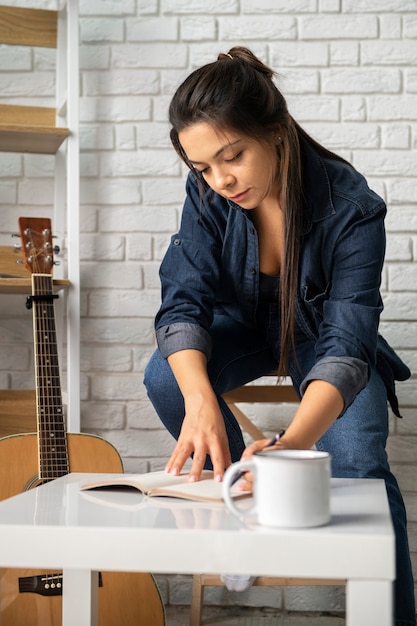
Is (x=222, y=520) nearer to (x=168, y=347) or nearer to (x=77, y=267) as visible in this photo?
(x=168, y=347)

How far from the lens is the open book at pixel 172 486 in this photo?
1023mm

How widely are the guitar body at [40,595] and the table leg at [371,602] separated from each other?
3.16ft

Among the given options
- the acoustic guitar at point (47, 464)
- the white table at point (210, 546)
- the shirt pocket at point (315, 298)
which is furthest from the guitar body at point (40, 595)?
the white table at point (210, 546)

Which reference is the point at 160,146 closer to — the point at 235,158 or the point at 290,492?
the point at 235,158

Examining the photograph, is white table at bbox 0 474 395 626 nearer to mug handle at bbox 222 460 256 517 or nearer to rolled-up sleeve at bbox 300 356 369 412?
mug handle at bbox 222 460 256 517

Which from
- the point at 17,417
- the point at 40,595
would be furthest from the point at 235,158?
the point at 17,417

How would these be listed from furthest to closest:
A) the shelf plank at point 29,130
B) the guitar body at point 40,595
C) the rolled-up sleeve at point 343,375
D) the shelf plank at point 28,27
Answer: the shelf plank at point 28,27 → the shelf plank at point 29,130 → the guitar body at point 40,595 → the rolled-up sleeve at point 343,375

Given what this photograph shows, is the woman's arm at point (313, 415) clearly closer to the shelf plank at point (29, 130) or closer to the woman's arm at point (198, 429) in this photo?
the woman's arm at point (198, 429)

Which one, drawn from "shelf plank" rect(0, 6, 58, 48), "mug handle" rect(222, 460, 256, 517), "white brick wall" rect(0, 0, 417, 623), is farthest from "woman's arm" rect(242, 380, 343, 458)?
"shelf plank" rect(0, 6, 58, 48)

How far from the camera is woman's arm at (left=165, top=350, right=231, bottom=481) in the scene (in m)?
1.23

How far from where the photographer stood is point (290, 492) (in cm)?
84

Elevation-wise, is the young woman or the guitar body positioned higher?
the young woman

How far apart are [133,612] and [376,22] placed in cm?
165

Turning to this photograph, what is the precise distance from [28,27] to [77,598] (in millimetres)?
1646
